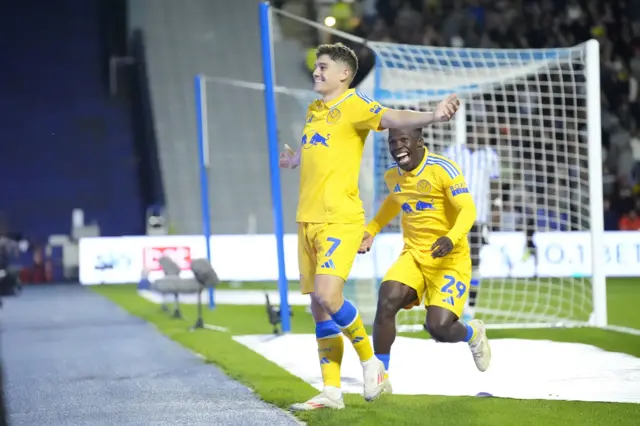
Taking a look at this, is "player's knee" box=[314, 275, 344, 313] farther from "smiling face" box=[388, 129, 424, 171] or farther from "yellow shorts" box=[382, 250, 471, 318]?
"smiling face" box=[388, 129, 424, 171]

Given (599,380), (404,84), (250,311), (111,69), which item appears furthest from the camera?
(111,69)

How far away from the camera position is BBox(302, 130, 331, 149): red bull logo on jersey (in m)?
6.50

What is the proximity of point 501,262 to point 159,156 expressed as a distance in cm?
998

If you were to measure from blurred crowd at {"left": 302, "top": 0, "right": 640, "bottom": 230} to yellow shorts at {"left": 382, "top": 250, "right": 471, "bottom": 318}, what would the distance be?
19590 millimetres

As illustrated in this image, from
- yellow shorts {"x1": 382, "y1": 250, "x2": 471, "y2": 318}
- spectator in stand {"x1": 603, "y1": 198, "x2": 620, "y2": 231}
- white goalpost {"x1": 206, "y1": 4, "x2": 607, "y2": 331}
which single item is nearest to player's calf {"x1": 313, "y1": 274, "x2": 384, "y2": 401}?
yellow shorts {"x1": 382, "y1": 250, "x2": 471, "y2": 318}

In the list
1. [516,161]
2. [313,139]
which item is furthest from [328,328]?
[516,161]

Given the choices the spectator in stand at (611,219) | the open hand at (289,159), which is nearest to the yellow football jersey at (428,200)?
the open hand at (289,159)

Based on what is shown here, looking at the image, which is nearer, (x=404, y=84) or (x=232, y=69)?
(x=404, y=84)

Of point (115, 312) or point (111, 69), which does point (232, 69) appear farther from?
point (115, 312)

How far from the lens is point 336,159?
21.2 feet

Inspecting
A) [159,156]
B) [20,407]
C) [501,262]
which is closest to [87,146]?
[159,156]

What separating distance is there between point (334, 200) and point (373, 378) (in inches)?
41.2

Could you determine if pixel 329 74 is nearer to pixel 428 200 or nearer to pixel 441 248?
pixel 441 248

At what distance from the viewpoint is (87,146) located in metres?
28.2
